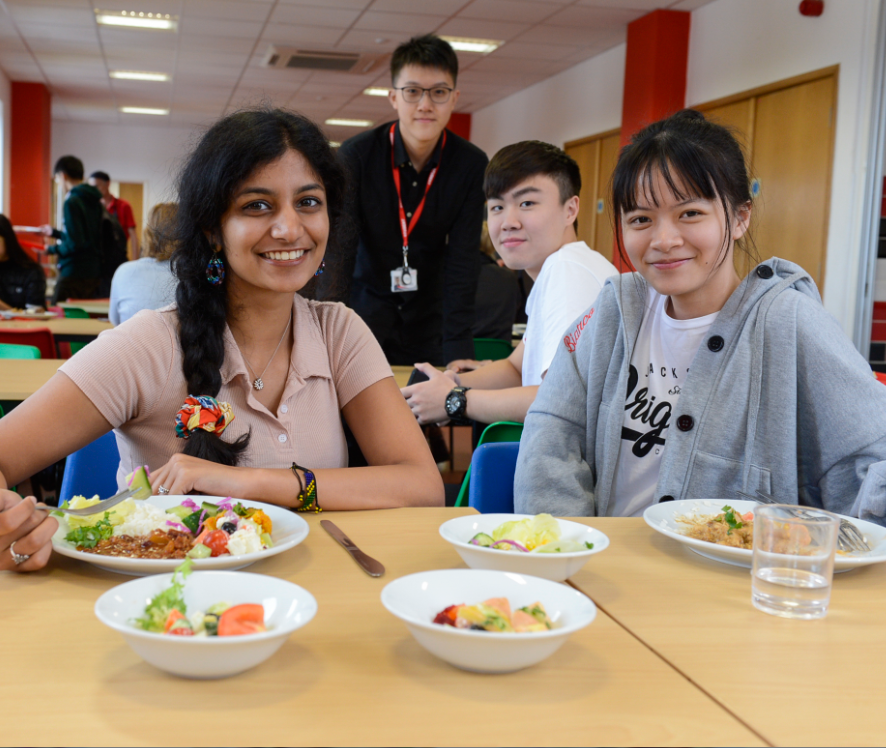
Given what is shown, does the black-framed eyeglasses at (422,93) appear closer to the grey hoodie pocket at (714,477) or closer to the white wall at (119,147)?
the grey hoodie pocket at (714,477)

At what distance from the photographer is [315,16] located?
281 inches

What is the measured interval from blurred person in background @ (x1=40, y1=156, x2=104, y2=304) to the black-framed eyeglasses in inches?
206

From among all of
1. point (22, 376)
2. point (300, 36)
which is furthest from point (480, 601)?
point (300, 36)

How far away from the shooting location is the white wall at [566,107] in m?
7.95

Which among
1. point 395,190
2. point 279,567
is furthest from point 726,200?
point 395,190

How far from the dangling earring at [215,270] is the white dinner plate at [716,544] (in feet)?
2.94

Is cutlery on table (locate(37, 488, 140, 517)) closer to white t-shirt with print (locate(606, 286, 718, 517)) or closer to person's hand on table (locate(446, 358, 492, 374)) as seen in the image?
white t-shirt with print (locate(606, 286, 718, 517))

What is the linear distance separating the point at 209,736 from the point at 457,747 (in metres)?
0.18

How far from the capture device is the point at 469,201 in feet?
10.1

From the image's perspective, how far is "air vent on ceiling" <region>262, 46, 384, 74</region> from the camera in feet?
27.2

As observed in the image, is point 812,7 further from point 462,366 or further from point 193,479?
point 193,479

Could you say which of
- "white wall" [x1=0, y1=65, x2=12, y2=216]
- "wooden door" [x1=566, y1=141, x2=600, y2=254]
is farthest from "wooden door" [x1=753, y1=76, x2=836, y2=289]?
"white wall" [x1=0, y1=65, x2=12, y2=216]

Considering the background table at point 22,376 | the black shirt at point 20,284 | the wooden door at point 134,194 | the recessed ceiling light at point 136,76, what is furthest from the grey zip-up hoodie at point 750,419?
the wooden door at point 134,194

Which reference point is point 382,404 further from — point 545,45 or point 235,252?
point 545,45
